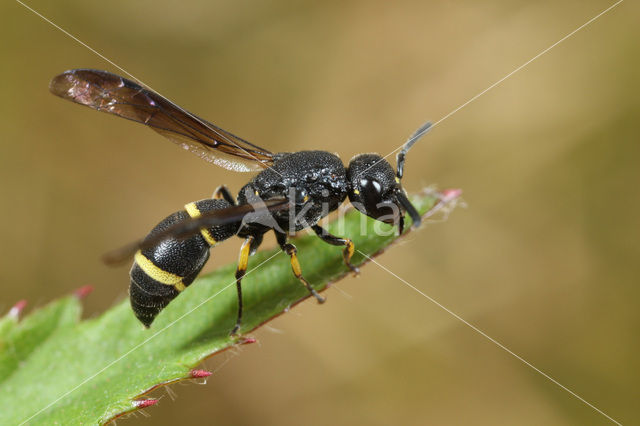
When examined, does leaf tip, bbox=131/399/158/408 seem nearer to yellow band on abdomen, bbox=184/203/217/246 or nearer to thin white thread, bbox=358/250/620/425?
yellow band on abdomen, bbox=184/203/217/246

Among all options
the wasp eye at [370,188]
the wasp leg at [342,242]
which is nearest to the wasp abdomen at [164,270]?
the wasp leg at [342,242]

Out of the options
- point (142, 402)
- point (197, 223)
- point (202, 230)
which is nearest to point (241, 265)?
point (202, 230)

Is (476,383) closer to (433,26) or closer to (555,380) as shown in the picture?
(555,380)

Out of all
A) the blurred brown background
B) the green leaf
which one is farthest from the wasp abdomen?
the blurred brown background

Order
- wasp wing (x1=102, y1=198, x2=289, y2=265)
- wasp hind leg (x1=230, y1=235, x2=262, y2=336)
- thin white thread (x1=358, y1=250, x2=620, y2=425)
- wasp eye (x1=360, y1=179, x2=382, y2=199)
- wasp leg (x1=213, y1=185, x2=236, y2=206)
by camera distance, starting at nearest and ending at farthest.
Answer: wasp wing (x1=102, y1=198, x2=289, y2=265) → wasp hind leg (x1=230, y1=235, x2=262, y2=336) → wasp eye (x1=360, y1=179, x2=382, y2=199) → wasp leg (x1=213, y1=185, x2=236, y2=206) → thin white thread (x1=358, y1=250, x2=620, y2=425)

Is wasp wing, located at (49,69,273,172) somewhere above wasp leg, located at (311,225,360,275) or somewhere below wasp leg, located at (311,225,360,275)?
above

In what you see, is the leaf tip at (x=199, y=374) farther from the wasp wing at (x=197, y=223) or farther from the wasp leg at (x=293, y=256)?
the wasp leg at (x=293, y=256)

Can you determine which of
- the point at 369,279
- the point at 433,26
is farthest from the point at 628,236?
the point at 433,26
